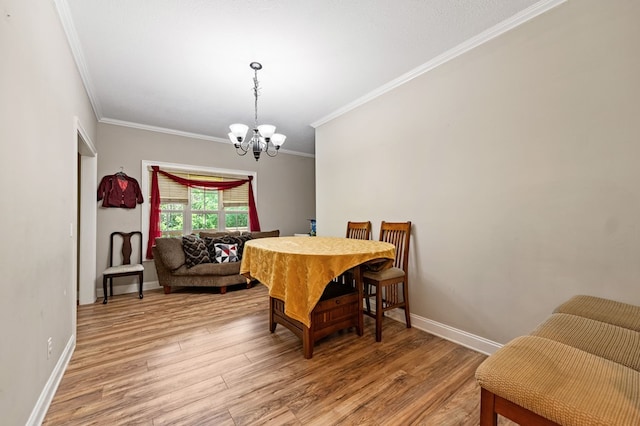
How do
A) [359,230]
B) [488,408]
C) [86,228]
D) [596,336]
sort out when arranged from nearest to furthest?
[488,408], [596,336], [359,230], [86,228]

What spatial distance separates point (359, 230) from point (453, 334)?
1.43m

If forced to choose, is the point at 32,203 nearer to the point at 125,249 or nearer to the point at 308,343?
the point at 308,343

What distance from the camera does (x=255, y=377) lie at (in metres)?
1.87

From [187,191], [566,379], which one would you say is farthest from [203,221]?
[566,379]

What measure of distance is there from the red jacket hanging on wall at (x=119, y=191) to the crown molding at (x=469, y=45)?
3.51 metres

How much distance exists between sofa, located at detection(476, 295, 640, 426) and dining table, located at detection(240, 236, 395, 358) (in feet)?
3.63

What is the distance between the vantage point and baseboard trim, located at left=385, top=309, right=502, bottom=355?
2.18 meters

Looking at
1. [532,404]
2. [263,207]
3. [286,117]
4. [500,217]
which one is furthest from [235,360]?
[263,207]

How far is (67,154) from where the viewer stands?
2119mm

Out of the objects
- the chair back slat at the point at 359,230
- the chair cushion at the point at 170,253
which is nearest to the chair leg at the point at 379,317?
the chair back slat at the point at 359,230

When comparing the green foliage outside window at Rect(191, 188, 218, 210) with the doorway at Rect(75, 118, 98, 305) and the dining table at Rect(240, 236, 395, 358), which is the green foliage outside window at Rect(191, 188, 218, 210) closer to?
the doorway at Rect(75, 118, 98, 305)

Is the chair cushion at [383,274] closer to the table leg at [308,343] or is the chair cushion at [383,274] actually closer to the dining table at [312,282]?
the dining table at [312,282]

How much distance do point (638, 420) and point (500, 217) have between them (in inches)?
64.8

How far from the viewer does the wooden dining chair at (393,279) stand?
7.82 feet
